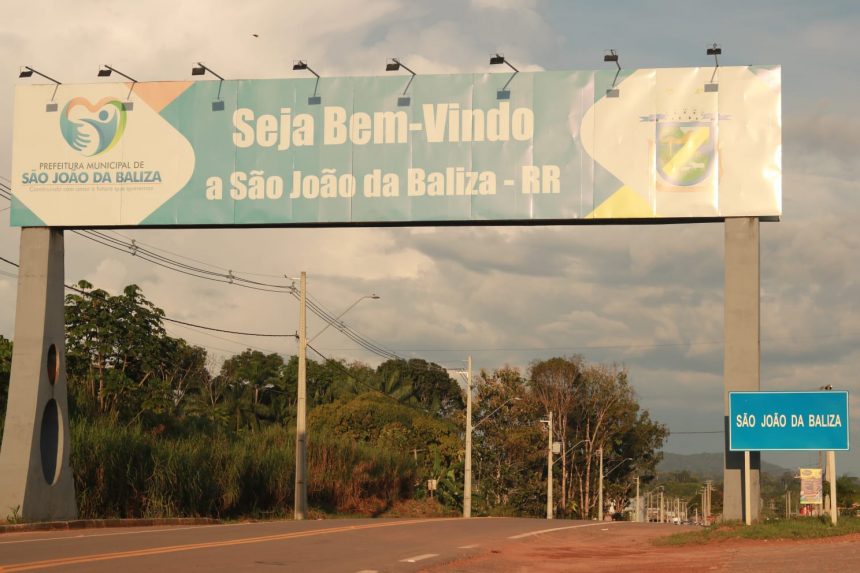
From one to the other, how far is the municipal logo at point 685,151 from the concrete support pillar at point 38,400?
Answer: 46.7 ft

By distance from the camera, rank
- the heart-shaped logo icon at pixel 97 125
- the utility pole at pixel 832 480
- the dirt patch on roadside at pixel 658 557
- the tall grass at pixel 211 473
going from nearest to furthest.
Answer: the dirt patch on roadside at pixel 658 557 → the utility pole at pixel 832 480 → the heart-shaped logo icon at pixel 97 125 → the tall grass at pixel 211 473

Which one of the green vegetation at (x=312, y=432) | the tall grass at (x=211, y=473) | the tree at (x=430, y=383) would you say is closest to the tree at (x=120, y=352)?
the green vegetation at (x=312, y=432)

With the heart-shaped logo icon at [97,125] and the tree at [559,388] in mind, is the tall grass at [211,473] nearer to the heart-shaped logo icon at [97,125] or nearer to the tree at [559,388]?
the heart-shaped logo icon at [97,125]

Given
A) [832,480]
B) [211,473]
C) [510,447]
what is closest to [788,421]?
[832,480]

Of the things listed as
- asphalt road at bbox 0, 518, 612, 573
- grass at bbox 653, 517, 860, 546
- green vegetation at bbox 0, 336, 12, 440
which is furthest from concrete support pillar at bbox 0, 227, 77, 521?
grass at bbox 653, 517, 860, 546

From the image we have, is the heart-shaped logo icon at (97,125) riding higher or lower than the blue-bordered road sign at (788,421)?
higher

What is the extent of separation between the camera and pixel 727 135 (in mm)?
24016

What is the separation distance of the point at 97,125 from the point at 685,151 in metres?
13.8

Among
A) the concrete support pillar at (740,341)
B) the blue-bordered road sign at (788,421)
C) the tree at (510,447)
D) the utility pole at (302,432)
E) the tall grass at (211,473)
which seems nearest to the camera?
the blue-bordered road sign at (788,421)

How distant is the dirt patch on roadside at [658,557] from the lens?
15.1 metres

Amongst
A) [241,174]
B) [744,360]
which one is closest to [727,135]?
[744,360]

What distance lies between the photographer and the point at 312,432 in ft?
154

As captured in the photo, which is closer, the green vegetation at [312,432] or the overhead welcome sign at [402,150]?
the overhead welcome sign at [402,150]

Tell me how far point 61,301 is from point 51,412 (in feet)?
8.55
